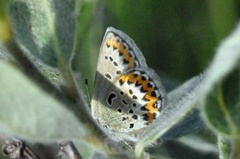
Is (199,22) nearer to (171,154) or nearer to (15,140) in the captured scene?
(171,154)

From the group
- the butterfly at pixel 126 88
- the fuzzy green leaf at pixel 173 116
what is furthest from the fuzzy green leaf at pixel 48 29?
the butterfly at pixel 126 88

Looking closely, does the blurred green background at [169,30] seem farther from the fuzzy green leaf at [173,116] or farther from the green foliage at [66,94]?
the fuzzy green leaf at [173,116]

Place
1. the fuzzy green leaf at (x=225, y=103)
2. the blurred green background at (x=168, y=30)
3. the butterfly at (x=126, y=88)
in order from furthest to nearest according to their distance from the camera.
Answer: the blurred green background at (x=168, y=30)
the butterfly at (x=126, y=88)
the fuzzy green leaf at (x=225, y=103)

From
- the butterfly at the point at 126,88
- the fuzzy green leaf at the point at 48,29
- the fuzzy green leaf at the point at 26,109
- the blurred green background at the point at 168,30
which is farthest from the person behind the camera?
the blurred green background at the point at 168,30

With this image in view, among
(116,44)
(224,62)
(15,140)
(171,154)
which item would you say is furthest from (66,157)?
(224,62)

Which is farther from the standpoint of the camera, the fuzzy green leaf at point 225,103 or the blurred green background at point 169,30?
the blurred green background at point 169,30

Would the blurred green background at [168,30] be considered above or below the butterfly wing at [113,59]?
Answer: above

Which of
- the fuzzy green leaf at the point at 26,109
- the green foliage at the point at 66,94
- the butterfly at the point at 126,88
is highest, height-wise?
the butterfly at the point at 126,88
